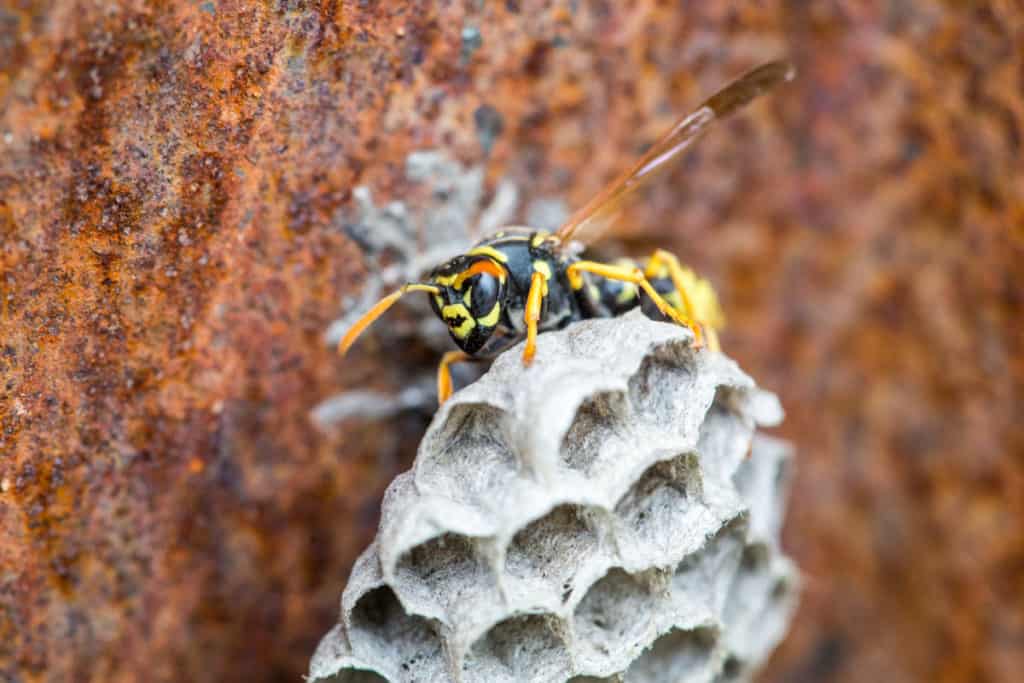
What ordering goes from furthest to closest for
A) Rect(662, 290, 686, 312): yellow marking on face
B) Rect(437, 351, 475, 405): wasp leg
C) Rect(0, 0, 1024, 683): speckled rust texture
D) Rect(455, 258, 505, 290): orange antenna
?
1. Rect(662, 290, 686, 312): yellow marking on face
2. Rect(437, 351, 475, 405): wasp leg
3. Rect(455, 258, 505, 290): orange antenna
4. Rect(0, 0, 1024, 683): speckled rust texture

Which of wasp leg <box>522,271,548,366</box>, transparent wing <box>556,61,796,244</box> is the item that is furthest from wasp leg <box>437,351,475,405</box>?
transparent wing <box>556,61,796,244</box>

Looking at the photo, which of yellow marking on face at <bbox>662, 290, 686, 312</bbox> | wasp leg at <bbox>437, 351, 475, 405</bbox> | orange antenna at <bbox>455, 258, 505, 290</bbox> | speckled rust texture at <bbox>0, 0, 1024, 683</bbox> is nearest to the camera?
speckled rust texture at <bbox>0, 0, 1024, 683</bbox>

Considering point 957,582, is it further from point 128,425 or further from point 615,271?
point 128,425

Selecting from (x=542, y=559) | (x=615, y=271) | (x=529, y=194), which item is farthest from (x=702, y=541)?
(x=529, y=194)

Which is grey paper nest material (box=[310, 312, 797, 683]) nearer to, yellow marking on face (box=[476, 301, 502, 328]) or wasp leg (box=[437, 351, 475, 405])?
yellow marking on face (box=[476, 301, 502, 328])

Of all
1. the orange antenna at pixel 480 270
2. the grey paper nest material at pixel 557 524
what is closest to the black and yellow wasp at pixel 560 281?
the orange antenna at pixel 480 270

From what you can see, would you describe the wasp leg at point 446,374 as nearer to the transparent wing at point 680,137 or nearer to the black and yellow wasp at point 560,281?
the black and yellow wasp at point 560,281

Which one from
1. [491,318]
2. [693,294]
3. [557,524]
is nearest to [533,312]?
[491,318]
